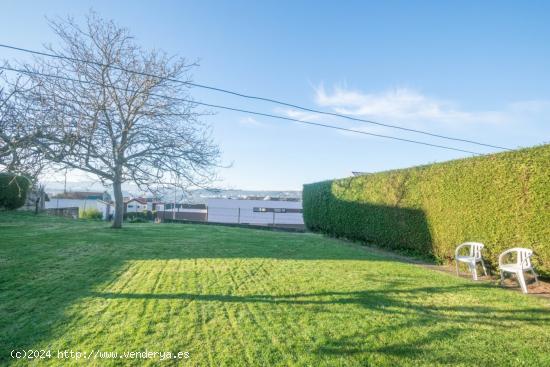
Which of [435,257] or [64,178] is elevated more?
[64,178]

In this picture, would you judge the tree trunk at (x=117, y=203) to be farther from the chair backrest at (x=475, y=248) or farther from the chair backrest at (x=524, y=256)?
the chair backrest at (x=524, y=256)

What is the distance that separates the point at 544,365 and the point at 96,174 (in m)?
13.8

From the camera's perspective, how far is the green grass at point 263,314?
276cm

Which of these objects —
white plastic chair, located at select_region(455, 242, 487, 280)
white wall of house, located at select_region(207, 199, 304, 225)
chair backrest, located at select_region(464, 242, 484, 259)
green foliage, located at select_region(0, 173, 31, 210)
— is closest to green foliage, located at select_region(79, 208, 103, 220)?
green foliage, located at select_region(0, 173, 31, 210)

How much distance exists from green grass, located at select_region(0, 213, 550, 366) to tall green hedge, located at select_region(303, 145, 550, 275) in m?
1.52

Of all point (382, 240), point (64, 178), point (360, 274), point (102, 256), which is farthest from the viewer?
point (64, 178)

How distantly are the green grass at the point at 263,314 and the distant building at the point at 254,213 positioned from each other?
2096 centimetres

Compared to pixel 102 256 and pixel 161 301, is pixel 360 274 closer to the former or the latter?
pixel 161 301

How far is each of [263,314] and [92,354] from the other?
1.76 meters

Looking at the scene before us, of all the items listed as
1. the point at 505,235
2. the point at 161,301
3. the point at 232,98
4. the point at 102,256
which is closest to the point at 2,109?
the point at 102,256

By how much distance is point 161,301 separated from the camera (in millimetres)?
3910

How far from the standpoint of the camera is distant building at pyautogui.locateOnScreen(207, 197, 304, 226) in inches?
1131

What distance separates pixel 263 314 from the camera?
3.62 m
